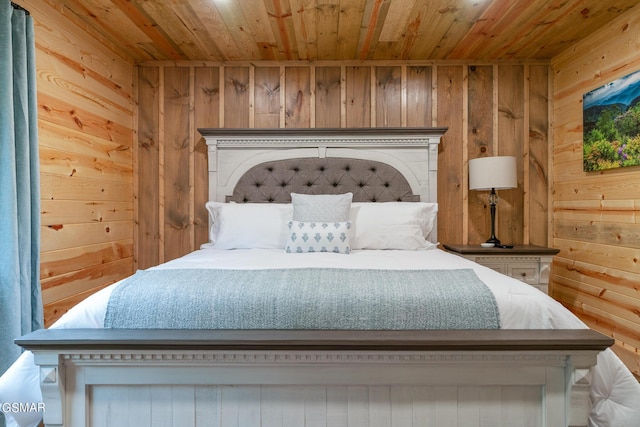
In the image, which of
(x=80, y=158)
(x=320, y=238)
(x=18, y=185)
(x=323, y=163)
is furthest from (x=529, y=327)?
(x=80, y=158)

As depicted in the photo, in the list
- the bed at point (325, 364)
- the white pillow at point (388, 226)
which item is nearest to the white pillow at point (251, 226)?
the white pillow at point (388, 226)

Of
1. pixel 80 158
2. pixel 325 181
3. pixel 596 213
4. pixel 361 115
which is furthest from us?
pixel 361 115

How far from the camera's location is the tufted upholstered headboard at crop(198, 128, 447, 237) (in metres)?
3.01

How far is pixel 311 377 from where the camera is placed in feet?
3.97

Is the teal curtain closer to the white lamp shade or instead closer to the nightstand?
the nightstand

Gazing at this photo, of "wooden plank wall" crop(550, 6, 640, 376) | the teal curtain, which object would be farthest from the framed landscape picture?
the teal curtain

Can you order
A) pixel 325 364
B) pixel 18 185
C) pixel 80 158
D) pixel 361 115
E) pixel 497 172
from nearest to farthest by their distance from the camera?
pixel 325 364
pixel 18 185
pixel 80 158
pixel 497 172
pixel 361 115

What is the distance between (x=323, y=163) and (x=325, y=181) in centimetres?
15

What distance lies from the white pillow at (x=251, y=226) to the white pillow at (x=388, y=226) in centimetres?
49

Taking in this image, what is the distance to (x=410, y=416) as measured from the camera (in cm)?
122

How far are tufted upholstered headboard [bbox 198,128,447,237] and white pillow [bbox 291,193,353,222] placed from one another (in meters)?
0.47

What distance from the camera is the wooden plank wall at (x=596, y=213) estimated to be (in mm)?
2352

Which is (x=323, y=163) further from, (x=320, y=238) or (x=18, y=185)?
(x=18, y=185)

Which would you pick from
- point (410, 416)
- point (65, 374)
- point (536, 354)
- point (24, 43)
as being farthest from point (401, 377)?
point (24, 43)
